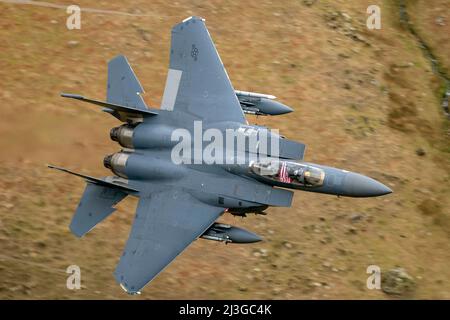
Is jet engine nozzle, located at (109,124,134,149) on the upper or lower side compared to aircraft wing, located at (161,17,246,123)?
lower

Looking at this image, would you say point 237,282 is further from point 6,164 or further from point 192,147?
point 6,164

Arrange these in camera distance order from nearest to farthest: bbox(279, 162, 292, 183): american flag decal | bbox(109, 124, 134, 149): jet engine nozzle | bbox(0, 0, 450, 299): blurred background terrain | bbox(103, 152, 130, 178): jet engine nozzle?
bbox(279, 162, 292, 183): american flag decal < bbox(103, 152, 130, 178): jet engine nozzle < bbox(109, 124, 134, 149): jet engine nozzle < bbox(0, 0, 450, 299): blurred background terrain

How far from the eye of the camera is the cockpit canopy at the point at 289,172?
26031 millimetres

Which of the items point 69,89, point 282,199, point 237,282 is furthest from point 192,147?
point 69,89

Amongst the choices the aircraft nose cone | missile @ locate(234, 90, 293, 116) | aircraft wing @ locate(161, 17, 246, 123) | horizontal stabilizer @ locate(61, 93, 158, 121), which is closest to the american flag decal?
the aircraft nose cone

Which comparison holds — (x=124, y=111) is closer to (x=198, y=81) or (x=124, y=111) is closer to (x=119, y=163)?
(x=119, y=163)

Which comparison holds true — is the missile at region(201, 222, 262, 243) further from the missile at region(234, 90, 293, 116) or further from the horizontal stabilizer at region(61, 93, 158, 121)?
the missile at region(234, 90, 293, 116)

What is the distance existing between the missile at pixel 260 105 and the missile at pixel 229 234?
4.74 m

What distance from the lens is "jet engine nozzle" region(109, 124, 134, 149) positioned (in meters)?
28.7

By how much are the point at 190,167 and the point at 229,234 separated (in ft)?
8.59

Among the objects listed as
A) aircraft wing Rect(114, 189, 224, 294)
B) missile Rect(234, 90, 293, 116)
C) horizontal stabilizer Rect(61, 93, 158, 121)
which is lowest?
aircraft wing Rect(114, 189, 224, 294)

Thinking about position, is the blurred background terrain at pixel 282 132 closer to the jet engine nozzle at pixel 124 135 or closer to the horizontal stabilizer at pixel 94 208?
the horizontal stabilizer at pixel 94 208

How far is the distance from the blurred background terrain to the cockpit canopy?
5.92 metres

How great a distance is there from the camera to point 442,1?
4406 centimetres
